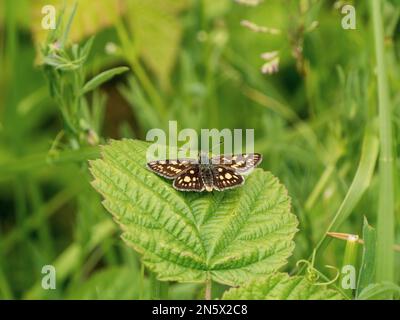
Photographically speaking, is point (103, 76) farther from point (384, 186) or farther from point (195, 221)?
point (384, 186)

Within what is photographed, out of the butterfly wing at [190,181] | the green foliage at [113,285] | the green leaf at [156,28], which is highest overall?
the green leaf at [156,28]

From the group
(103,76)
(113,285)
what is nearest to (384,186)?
(103,76)

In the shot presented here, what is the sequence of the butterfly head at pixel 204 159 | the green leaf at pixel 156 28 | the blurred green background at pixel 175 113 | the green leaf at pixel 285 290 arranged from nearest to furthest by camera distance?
the green leaf at pixel 285 290, the butterfly head at pixel 204 159, the blurred green background at pixel 175 113, the green leaf at pixel 156 28

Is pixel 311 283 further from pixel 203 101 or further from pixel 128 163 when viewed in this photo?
pixel 203 101

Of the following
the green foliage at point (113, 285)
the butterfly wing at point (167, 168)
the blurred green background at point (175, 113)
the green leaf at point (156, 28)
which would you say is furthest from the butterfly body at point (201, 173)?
the green leaf at point (156, 28)

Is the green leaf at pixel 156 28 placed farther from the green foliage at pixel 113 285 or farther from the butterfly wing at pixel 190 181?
the butterfly wing at pixel 190 181

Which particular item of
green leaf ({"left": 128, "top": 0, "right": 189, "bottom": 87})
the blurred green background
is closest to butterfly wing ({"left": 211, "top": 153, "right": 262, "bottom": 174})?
the blurred green background

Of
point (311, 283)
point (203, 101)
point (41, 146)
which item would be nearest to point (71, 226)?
point (41, 146)
